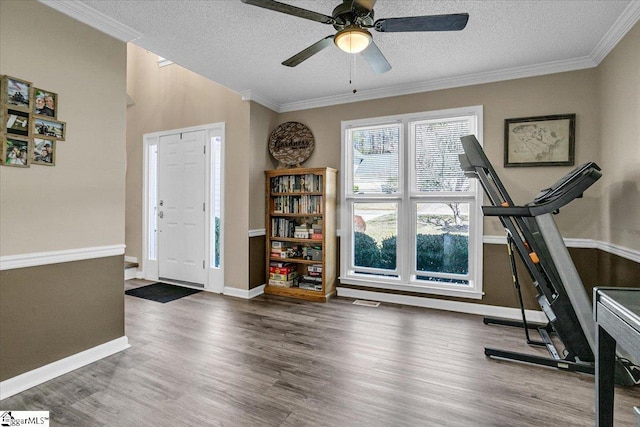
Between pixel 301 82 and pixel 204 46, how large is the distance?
3.93 ft

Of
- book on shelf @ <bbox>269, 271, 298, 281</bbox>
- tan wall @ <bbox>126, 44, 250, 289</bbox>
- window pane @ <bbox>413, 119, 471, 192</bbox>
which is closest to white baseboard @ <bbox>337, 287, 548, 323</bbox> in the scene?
book on shelf @ <bbox>269, 271, 298, 281</bbox>

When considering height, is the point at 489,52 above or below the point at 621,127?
above

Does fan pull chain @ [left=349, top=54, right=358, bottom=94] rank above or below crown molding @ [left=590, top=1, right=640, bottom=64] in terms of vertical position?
above

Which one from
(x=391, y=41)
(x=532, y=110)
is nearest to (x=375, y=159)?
(x=391, y=41)

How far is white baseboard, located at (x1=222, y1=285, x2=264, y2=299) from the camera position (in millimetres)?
4070

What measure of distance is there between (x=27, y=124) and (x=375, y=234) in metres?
3.44

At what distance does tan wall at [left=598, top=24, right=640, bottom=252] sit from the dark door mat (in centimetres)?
468

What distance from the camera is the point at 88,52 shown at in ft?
7.73

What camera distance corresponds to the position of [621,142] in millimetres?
2559

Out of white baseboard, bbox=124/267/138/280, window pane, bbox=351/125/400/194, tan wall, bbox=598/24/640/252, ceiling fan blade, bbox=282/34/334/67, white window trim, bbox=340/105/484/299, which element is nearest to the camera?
ceiling fan blade, bbox=282/34/334/67

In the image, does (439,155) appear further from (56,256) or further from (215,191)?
(56,256)

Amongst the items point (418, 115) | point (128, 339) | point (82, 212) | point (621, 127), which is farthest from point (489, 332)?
point (82, 212)

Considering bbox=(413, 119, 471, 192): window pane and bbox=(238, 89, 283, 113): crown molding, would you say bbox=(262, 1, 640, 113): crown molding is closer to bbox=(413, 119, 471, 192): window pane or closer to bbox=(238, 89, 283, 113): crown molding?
bbox=(238, 89, 283, 113): crown molding

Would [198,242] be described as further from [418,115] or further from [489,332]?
[489,332]
